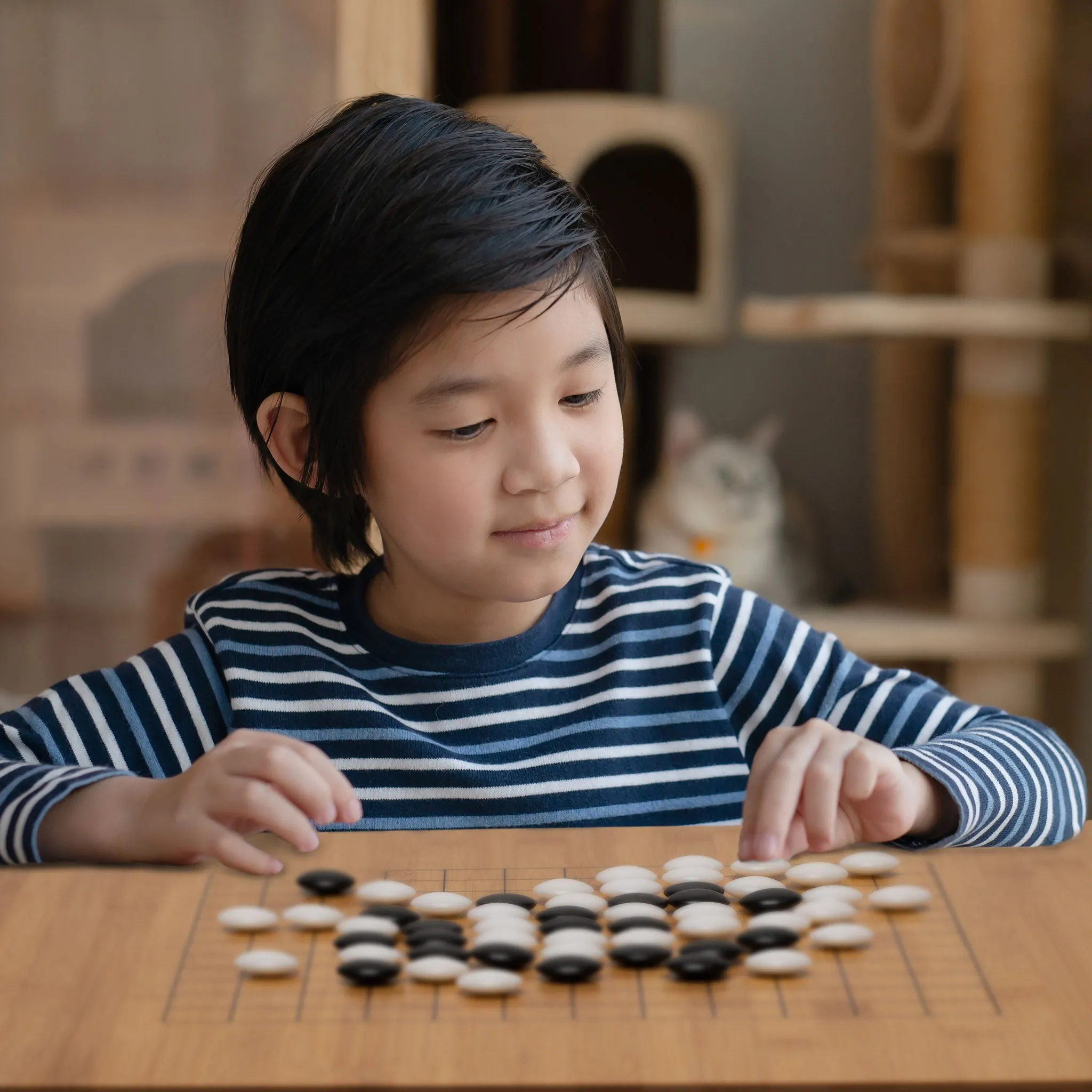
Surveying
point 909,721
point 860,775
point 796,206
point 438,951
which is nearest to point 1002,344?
point 796,206

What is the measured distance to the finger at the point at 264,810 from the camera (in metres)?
0.65

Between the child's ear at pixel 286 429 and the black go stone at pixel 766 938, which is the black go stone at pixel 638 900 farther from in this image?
the child's ear at pixel 286 429

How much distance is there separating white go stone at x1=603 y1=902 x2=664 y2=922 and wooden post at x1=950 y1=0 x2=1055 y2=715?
53.7 inches

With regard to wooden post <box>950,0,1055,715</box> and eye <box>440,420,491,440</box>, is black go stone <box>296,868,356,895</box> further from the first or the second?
wooden post <box>950,0,1055,715</box>

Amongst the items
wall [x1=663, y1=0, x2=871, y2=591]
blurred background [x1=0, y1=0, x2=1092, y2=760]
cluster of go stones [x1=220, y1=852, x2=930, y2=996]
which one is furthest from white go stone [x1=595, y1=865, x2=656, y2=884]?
wall [x1=663, y1=0, x2=871, y2=591]

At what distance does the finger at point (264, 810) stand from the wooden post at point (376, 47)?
106cm

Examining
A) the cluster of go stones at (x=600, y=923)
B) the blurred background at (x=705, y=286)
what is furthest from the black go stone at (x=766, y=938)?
the blurred background at (x=705, y=286)

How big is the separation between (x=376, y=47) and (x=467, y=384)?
0.92 meters

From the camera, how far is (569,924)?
562 millimetres

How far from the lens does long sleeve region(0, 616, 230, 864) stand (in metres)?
0.88

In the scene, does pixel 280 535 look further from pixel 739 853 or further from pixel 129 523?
pixel 739 853

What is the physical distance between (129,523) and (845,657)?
1.00 metres

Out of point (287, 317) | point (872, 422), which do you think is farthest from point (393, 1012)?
point (872, 422)

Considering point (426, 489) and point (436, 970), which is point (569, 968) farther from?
→ point (426, 489)
